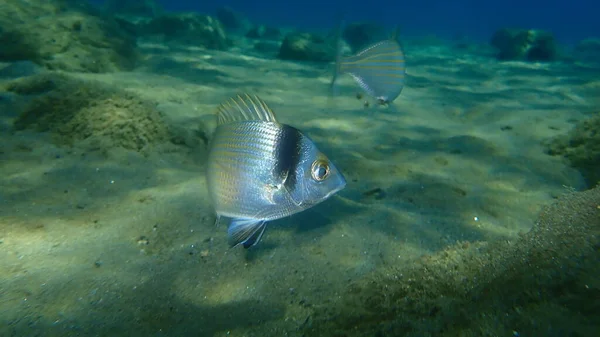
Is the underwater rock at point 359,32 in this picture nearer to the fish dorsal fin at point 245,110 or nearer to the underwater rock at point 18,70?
the underwater rock at point 18,70

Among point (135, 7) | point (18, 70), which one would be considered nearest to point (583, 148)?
point (18, 70)

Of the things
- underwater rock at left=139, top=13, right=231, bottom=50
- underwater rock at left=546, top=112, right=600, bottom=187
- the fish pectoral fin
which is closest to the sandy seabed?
underwater rock at left=546, top=112, right=600, bottom=187

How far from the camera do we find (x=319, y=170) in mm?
1842

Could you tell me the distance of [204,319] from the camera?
206 cm

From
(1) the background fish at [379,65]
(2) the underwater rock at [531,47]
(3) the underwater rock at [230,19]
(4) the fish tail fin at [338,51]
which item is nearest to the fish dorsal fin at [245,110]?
(4) the fish tail fin at [338,51]

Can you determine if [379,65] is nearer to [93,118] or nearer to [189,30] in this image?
[93,118]

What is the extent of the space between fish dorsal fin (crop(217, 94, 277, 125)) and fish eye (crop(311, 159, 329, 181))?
1.24ft

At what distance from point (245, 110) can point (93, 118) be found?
117 inches

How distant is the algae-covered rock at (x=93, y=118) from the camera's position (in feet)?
12.8

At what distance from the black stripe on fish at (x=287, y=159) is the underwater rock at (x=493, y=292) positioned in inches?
29.7

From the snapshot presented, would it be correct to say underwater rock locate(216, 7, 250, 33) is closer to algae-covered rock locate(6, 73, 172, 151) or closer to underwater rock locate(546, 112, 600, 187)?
algae-covered rock locate(6, 73, 172, 151)

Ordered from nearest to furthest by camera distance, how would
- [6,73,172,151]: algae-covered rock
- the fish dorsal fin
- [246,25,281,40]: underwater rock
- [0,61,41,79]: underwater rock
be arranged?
the fish dorsal fin, [6,73,172,151]: algae-covered rock, [0,61,41,79]: underwater rock, [246,25,281,40]: underwater rock

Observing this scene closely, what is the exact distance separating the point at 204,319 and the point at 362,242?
1.49 m

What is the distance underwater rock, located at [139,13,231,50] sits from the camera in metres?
12.2
